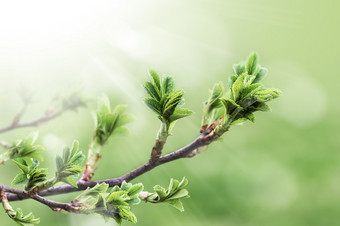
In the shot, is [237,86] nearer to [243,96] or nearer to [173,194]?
[243,96]

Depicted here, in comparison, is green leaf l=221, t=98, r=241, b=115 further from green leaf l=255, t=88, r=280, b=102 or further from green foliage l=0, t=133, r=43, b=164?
green foliage l=0, t=133, r=43, b=164

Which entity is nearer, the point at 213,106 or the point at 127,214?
the point at 127,214

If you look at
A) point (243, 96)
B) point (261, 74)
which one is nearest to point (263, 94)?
point (243, 96)

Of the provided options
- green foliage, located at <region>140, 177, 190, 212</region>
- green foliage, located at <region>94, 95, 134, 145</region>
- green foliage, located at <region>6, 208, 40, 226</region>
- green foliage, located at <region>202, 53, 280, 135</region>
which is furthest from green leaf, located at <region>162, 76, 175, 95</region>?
green foliage, located at <region>6, 208, 40, 226</region>

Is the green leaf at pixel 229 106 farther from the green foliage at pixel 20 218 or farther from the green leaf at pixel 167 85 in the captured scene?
the green foliage at pixel 20 218

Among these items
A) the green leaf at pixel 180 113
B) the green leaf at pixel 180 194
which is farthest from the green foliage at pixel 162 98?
the green leaf at pixel 180 194

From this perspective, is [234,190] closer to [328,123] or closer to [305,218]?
[305,218]

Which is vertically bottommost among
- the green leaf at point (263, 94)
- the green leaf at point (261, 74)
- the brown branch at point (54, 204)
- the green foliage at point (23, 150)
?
the brown branch at point (54, 204)
